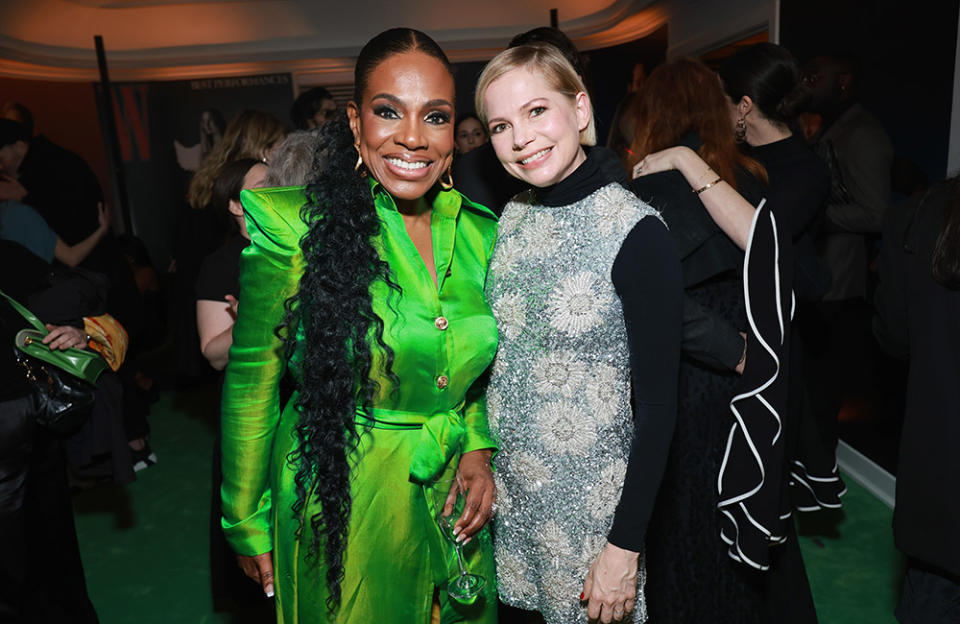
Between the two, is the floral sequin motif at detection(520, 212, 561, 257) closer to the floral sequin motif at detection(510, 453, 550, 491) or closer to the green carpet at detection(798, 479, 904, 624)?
the floral sequin motif at detection(510, 453, 550, 491)

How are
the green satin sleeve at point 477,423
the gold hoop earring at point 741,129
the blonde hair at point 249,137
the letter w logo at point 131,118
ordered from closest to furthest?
1. the green satin sleeve at point 477,423
2. the gold hoop earring at point 741,129
3. the blonde hair at point 249,137
4. the letter w logo at point 131,118

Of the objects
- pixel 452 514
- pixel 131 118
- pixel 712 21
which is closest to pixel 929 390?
pixel 452 514

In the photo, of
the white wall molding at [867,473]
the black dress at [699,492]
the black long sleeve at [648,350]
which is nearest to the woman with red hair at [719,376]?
the black dress at [699,492]

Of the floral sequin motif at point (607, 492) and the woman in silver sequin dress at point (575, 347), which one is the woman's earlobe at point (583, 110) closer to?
the woman in silver sequin dress at point (575, 347)

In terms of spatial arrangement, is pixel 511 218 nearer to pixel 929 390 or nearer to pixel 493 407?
pixel 493 407

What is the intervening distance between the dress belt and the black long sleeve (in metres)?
0.37

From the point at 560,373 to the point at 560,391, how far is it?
0.13ft

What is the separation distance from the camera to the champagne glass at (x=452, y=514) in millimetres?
1500

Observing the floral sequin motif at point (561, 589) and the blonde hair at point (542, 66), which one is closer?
the blonde hair at point (542, 66)

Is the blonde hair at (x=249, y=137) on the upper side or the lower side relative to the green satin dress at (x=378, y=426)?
upper

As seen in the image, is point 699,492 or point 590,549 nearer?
point 590,549

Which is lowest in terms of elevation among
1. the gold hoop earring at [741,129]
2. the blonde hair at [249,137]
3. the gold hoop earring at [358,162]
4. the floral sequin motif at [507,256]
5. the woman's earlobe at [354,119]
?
the floral sequin motif at [507,256]

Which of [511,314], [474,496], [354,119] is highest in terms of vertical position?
[354,119]

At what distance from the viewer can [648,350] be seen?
138 centimetres
